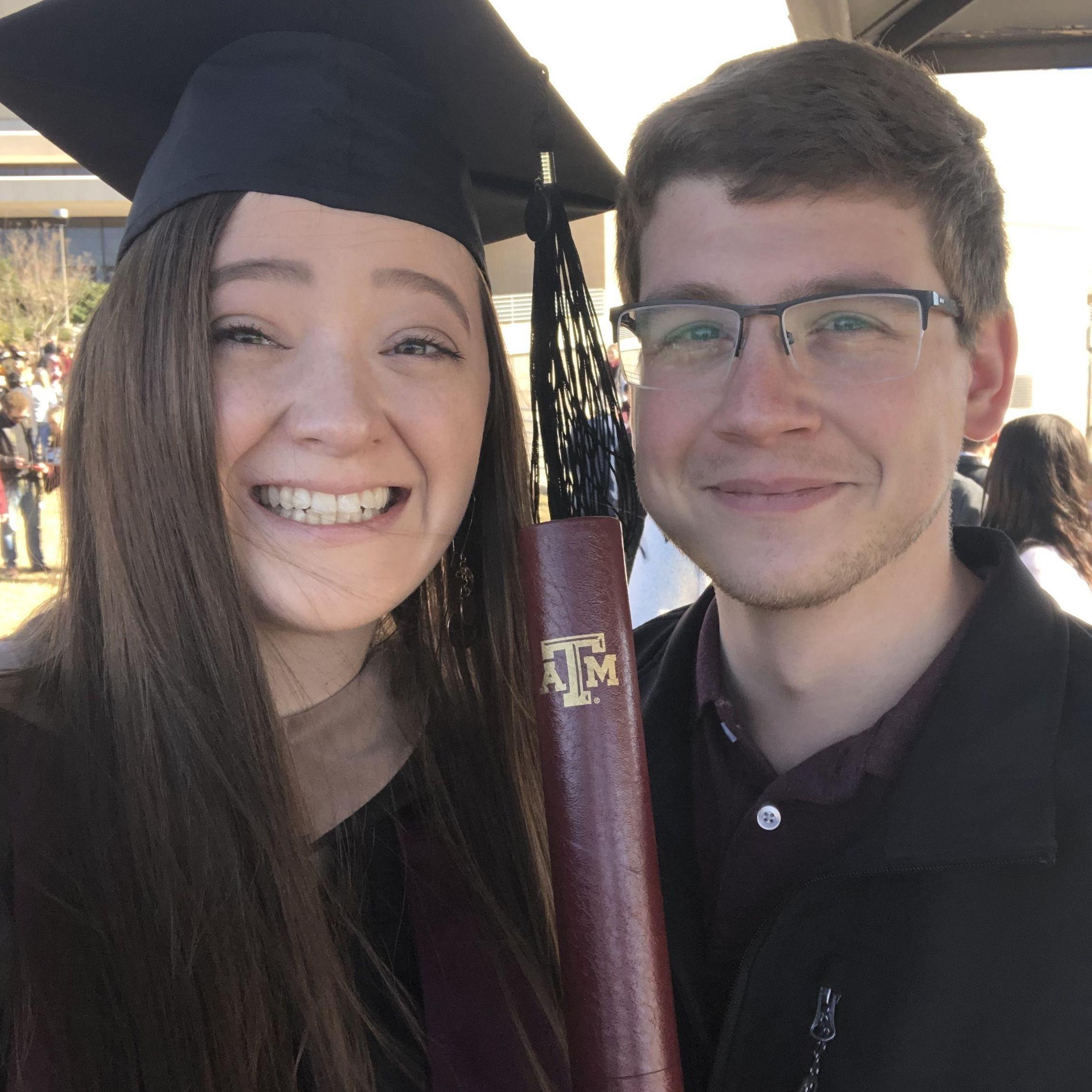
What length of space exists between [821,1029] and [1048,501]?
3.25 metres

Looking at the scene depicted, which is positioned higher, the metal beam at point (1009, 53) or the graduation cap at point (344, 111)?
the metal beam at point (1009, 53)

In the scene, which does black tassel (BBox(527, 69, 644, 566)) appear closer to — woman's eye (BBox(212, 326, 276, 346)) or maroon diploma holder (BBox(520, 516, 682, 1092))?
maroon diploma holder (BBox(520, 516, 682, 1092))

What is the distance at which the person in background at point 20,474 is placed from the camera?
9.57 meters

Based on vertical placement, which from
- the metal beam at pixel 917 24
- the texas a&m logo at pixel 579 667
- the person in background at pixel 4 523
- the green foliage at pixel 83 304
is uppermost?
the green foliage at pixel 83 304

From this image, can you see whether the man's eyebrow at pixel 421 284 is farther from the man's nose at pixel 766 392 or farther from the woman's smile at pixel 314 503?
the man's nose at pixel 766 392

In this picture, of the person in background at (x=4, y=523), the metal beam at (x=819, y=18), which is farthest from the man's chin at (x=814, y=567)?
the person in background at (x=4, y=523)

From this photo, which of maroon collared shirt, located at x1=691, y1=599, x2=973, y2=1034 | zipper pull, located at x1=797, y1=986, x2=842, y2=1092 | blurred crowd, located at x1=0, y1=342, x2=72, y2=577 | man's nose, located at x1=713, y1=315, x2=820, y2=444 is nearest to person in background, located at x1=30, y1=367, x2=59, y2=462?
blurred crowd, located at x1=0, y1=342, x2=72, y2=577

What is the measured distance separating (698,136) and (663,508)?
631 millimetres

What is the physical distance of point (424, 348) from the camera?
4.87 ft

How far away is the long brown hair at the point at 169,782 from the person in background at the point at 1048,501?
2.96m

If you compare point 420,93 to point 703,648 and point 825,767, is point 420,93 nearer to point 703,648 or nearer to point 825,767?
point 703,648

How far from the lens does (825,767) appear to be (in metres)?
1.56

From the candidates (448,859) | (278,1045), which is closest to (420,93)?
(448,859)

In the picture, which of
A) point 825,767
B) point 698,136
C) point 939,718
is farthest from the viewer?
point 698,136
